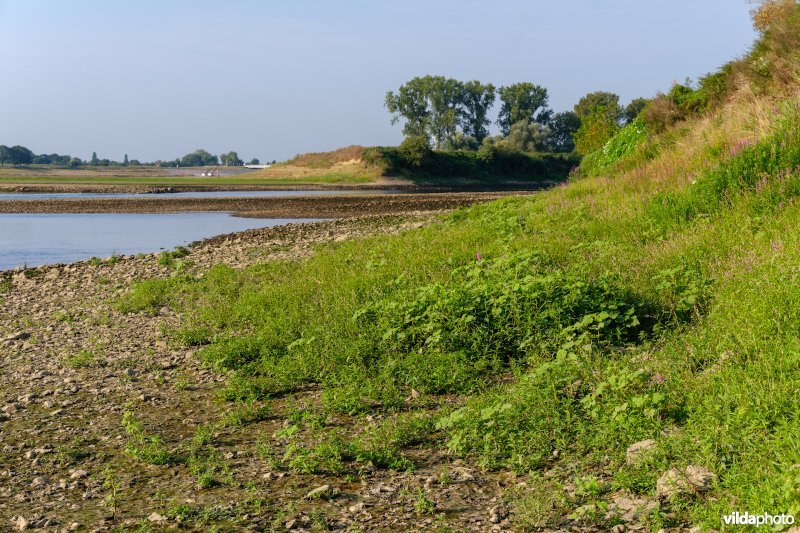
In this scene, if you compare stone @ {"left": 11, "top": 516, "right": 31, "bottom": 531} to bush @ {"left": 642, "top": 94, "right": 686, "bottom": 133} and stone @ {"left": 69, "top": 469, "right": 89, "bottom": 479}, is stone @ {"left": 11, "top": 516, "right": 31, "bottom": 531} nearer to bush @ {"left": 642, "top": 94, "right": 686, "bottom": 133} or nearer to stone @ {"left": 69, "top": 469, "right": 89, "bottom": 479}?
stone @ {"left": 69, "top": 469, "right": 89, "bottom": 479}

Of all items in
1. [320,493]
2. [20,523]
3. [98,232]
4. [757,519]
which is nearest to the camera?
[757,519]

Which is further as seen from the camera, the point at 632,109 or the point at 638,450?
the point at 632,109

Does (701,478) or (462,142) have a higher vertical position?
(462,142)

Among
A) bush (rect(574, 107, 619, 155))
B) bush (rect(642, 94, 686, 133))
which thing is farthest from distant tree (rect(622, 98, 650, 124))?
bush (rect(642, 94, 686, 133))

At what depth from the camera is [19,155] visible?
14725cm

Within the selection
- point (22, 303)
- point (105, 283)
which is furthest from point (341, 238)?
point (22, 303)

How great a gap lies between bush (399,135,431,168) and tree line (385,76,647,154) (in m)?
19.5

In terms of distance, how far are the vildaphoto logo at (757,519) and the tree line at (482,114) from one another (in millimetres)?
97658

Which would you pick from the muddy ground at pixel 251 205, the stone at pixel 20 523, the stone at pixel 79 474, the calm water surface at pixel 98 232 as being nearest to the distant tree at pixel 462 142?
the muddy ground at pixel 251 205

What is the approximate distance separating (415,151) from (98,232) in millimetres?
52169

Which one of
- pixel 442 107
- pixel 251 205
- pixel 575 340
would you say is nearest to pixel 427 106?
pixel 442 107

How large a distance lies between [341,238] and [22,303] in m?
7.80

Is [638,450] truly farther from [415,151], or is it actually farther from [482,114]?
[482,114]

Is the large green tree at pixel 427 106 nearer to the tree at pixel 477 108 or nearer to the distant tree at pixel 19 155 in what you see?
the tree at pixel 477 108
